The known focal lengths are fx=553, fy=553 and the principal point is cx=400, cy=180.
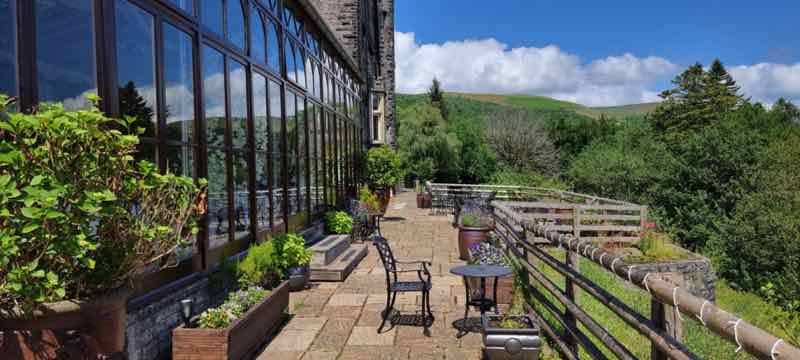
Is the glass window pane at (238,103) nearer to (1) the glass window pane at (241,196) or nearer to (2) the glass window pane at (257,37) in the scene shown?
(1) the glass window pane at (241,196)

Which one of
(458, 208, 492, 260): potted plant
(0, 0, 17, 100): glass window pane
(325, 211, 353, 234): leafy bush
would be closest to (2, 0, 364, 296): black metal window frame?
(0, 0, 17, 100): glass window pane

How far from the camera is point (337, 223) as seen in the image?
11359 mm

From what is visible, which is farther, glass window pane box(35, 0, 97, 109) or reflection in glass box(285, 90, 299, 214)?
reflection in glass box(285, 90, 299, 214)

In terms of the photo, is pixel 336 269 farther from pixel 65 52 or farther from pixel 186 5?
pixel 65 52

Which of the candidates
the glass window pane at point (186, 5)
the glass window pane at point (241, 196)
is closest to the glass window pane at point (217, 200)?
the glass window pane at point (241, 196)

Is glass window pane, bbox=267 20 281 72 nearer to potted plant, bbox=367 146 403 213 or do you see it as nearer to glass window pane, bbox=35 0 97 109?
glass window pane, bbox=35 0 97 109

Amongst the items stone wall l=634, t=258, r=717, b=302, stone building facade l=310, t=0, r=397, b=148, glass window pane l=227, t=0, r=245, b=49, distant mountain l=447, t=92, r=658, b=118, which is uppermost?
distant mountain l=447, t=92, r=658, b=118

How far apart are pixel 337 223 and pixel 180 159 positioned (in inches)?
251

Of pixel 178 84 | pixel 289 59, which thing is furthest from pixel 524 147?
pixel 178 84

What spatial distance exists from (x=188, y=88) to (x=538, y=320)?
4.06m

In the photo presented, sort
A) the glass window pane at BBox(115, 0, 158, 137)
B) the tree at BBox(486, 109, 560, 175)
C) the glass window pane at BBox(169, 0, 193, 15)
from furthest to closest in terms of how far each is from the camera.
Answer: the tree at BBox(486, 109, 560, 175) < the glass window pane at BBox(169, 0, 193, 15) < the glass window pane at BBox(115, 0, 158, 137)

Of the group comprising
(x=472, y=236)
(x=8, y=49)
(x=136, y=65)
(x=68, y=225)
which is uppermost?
(x=136, y=65)

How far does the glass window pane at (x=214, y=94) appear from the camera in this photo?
581 centimetres

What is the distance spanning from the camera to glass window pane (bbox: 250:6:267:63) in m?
7.52
